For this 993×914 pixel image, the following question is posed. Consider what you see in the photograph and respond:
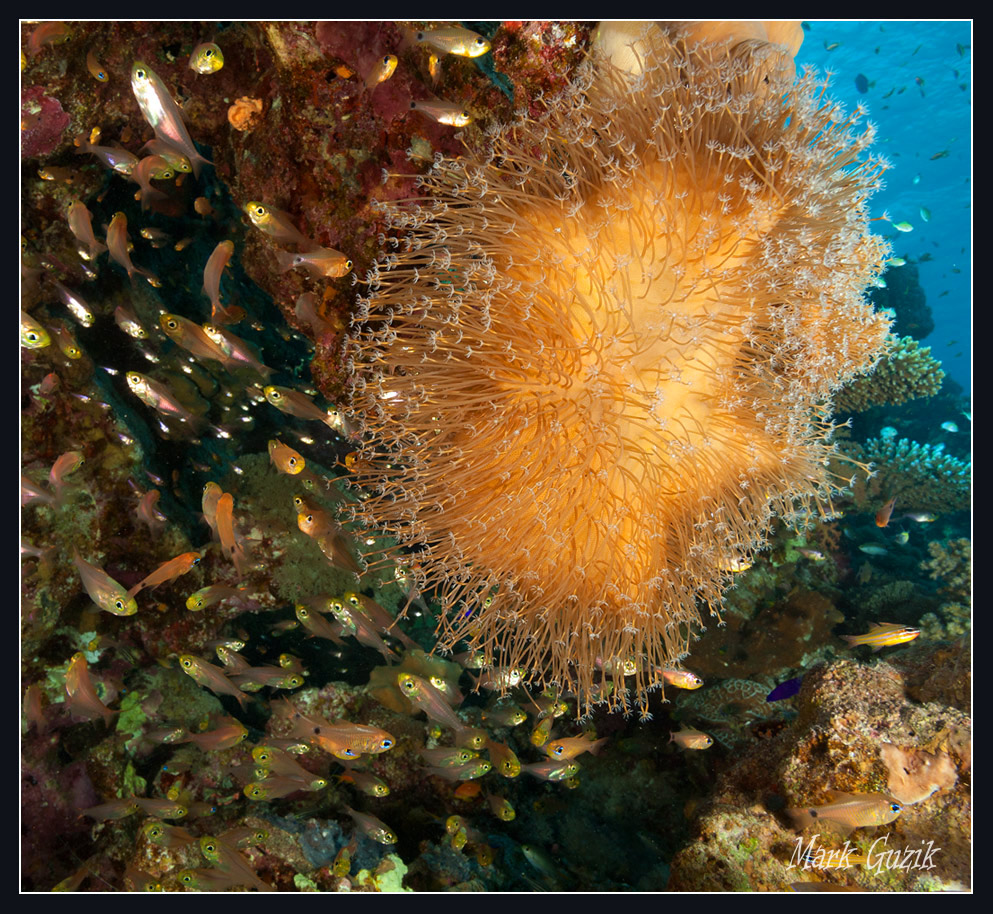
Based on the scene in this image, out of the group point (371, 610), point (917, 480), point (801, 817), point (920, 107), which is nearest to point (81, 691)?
point (371, 610)

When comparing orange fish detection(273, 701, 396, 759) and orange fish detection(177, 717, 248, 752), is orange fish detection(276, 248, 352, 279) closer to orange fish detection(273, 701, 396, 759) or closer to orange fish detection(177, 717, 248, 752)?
orange fish detection(273, 701, 396, 759)

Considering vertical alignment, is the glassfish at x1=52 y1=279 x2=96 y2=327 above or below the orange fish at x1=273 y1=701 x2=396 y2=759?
above

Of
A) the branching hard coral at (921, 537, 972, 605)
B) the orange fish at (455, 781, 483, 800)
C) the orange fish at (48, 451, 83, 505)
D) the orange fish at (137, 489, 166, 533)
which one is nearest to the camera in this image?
the orange fish at (48, 451, 83, 505)

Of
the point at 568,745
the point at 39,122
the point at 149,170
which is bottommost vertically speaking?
the point at 568,745

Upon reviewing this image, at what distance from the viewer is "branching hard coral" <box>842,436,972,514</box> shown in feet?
30.2

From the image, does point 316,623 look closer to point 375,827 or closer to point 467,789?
point 375,827

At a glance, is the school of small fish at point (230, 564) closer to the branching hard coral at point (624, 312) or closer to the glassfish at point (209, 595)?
the glassfish at point (209, 595)

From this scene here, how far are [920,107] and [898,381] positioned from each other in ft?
91.0

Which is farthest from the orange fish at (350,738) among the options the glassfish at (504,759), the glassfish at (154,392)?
the glassfish at (154,392)

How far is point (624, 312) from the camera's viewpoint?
2.39 metres

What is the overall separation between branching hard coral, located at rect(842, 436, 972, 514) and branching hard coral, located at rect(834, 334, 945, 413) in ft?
2.56

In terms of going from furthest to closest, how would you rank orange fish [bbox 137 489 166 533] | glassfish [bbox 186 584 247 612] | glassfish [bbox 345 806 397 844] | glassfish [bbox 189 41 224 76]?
1. glassfish [bbox 345 806 397 844]
2. orange fish [bbox 137 489 166 533]
3. glassfish [bbox 186 584 247 612]
4. glassfish [bbox 189 41 224 76]

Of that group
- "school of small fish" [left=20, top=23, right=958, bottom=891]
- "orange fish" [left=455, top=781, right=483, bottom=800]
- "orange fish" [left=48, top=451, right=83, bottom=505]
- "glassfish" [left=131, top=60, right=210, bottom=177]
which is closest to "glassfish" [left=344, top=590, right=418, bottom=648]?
"school of small fish" [left=20, top=23, right=958, bottom=891]

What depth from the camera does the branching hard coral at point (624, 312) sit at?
2400 millimetres
